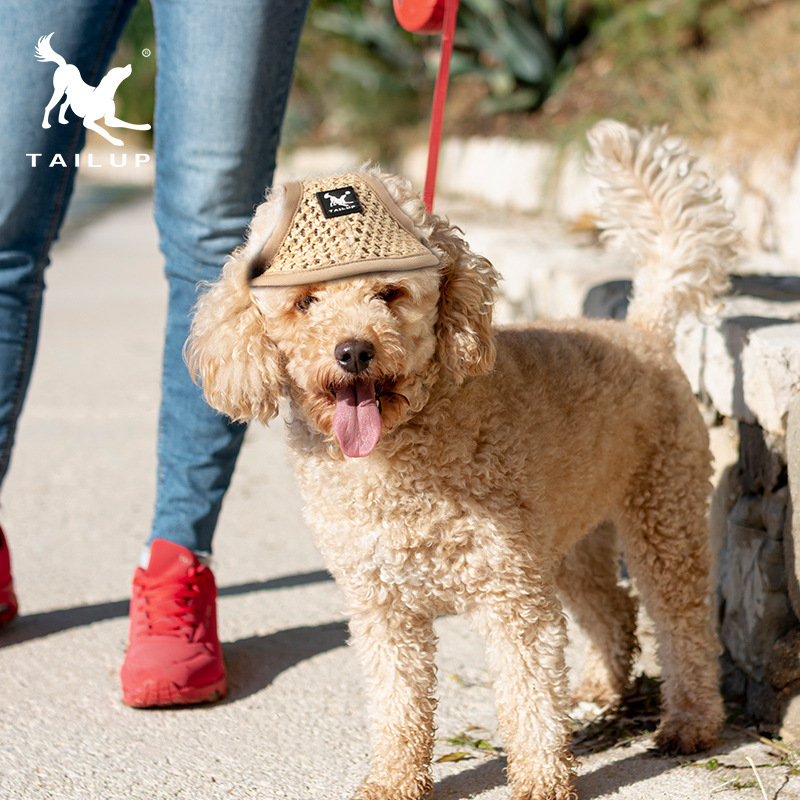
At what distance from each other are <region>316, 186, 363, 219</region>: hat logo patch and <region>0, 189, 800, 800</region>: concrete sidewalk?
1.28m

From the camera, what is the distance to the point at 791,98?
5.12 metres

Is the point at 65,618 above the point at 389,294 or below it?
below

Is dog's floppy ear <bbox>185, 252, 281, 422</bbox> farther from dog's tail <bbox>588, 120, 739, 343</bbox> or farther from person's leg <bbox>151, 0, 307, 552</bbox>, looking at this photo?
dog's tail <bbox>588, 120, 739, 343</bbox>

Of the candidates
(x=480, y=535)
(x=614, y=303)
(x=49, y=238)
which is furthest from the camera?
(x=614, y=303)

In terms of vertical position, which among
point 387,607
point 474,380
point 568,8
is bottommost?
point 387,607

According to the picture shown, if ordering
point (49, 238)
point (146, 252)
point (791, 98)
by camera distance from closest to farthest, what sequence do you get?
point (49, 238)
point (791, 98)
point (146, 252)

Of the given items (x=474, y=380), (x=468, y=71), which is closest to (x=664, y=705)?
(x=474, y=380)

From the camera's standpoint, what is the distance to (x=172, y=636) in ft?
8.68

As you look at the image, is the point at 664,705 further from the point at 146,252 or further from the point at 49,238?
the point at 146,252

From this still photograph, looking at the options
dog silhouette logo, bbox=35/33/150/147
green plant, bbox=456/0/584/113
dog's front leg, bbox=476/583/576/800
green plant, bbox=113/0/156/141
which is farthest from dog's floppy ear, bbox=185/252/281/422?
green plant, bbox=113/0/156/141

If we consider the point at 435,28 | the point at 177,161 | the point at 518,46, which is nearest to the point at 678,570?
the point at 435,28

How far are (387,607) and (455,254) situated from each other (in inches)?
30.3

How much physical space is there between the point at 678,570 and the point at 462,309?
0.99 meters

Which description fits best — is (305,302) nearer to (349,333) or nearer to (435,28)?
(349,333)
